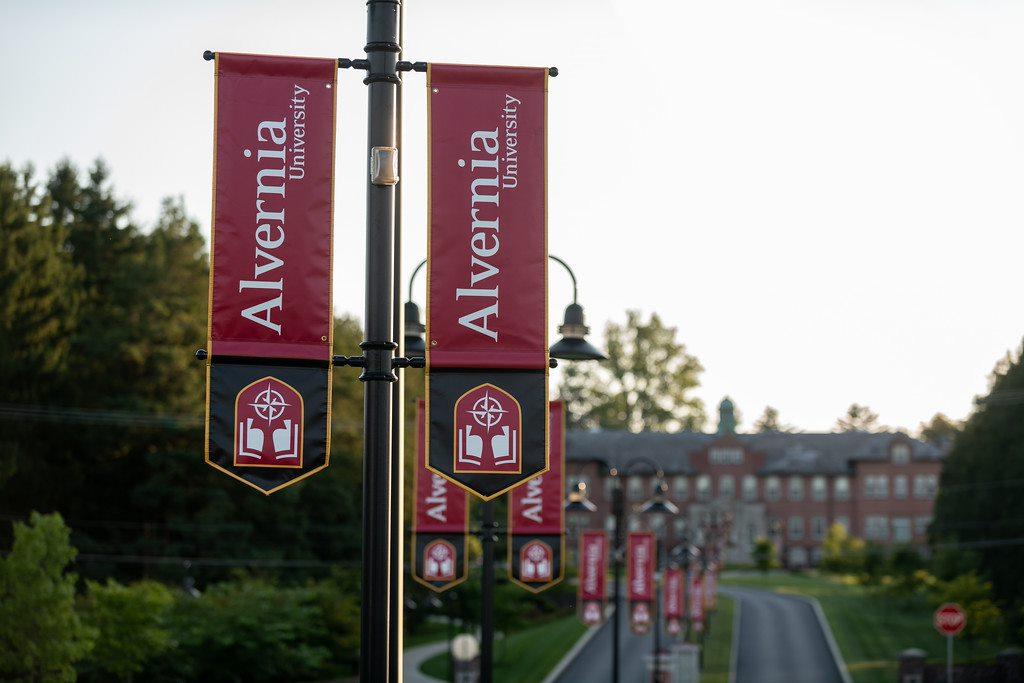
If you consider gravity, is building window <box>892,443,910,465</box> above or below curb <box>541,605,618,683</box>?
above

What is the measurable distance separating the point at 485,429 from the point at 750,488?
4245 inches

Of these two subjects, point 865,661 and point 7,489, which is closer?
point 865,661

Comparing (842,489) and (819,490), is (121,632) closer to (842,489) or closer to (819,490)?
(819,490)

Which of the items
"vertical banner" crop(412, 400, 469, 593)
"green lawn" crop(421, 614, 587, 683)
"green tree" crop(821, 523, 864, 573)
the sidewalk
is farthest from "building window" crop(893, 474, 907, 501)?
"vertical banner" crop(412, 400, 469, 593)

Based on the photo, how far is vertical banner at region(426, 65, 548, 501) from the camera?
824 cm

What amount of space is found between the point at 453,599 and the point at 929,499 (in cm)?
6145

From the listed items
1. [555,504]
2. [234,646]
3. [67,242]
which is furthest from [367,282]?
[67,242]

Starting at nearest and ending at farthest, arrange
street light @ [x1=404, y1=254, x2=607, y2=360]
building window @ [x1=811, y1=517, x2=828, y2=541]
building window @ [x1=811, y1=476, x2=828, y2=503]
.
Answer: street light @ [x1=404, y1=254, x2=607, y2=360] < building window @ [x1=811, y1=517, x2=828, y2=541] < building window @ [x1=811, y1=476, x2=828, y2=503]

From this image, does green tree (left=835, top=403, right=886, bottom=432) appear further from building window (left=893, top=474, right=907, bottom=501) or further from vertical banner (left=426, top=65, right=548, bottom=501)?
vertical banner (left=426, top=65, right=548, bottom=501)

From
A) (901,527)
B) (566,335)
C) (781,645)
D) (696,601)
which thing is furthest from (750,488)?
(566,335)

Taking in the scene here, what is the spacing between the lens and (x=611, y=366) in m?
121

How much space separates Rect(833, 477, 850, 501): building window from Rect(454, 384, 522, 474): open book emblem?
106844 mm

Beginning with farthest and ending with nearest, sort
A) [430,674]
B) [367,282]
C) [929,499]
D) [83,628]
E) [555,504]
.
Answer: [929,499] < [430,674] < [83,628] < [555,504] < [367,282]

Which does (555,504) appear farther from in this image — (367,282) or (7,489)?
(7,489)
